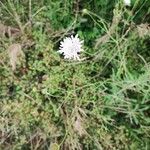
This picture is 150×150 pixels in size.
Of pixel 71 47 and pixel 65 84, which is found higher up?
pixel 71 47

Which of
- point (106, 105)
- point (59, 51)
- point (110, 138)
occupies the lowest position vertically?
point (110, 138)

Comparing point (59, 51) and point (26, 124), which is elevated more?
point (59, 51)

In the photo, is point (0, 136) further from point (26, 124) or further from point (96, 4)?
point (96, 4)

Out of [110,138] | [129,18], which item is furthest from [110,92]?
[129,18]

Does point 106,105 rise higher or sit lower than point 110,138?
higher

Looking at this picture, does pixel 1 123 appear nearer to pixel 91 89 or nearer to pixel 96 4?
pixel 91 89

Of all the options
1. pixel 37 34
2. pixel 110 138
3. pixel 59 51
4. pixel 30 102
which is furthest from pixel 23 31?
pixel 110 138
